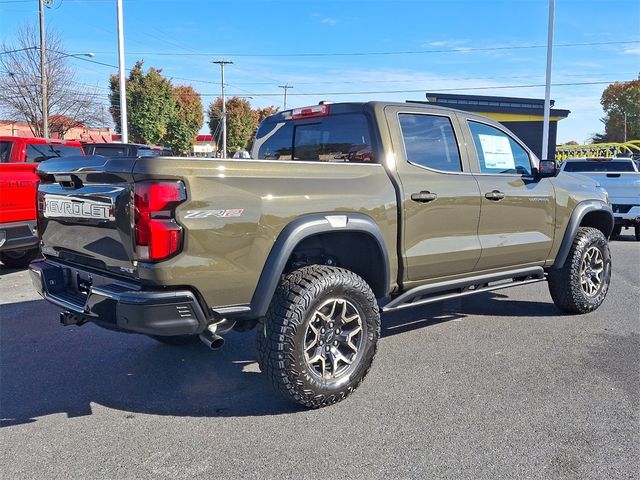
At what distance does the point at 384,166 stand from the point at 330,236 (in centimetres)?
68

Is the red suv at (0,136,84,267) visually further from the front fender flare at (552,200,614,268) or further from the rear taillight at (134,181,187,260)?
the front fender flare at (552,200,614,268)

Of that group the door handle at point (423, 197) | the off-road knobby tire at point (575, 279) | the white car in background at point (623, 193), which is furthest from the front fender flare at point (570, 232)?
the white car in background at point (623, 193)

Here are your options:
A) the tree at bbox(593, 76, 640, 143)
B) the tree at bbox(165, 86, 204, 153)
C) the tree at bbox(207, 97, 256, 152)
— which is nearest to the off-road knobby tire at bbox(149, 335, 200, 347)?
the tree at bbox(165, 86, 204, 153)

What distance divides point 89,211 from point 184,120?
43.1 m

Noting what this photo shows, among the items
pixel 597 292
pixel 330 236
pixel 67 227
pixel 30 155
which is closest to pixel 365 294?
pixel 330 236

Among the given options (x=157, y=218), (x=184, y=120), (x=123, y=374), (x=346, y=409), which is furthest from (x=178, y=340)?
(x=184, y=120)

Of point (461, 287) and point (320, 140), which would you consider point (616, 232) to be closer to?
point (461, 287)

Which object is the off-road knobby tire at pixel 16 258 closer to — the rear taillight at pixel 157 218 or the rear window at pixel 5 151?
the rear window at pixel 5 151

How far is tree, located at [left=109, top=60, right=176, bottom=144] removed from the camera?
37156 millimetres

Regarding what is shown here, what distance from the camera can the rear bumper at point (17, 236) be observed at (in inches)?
272

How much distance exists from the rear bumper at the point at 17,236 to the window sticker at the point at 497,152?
5.48 metres

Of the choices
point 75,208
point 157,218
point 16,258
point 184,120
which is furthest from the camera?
point 184,120

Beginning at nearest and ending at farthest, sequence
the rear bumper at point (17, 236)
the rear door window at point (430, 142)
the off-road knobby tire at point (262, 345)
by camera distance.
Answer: the off-road knobby tire at point (262, 345) → the rear door window at point (430, 142) → the rear bumper at point (17, 236)

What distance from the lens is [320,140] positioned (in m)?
4.58
